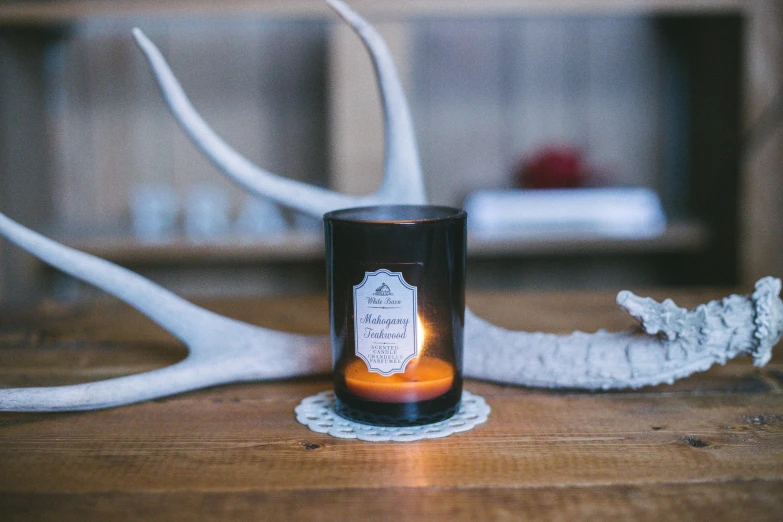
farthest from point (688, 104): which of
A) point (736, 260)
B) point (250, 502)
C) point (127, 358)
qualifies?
point (250, 502)

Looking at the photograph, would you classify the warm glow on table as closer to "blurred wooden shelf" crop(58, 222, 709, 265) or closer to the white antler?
the white antler

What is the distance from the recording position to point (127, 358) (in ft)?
2.42

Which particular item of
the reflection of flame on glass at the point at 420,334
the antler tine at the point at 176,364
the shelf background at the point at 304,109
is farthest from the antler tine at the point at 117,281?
the shelf background at the point at 304,109

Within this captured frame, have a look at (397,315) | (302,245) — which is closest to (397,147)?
(397,315)

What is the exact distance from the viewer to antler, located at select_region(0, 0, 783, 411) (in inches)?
22.0

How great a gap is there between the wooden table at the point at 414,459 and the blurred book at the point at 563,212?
98cm

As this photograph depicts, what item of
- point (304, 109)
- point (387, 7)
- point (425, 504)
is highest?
point (387, 7)

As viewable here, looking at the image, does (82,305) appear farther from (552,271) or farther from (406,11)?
(552,271)

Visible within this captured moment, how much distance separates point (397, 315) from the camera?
0.52 metres

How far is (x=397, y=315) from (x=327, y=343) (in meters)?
0.16

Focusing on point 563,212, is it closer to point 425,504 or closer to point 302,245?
point 302,245

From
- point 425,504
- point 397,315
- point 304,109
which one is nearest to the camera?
point 425,504

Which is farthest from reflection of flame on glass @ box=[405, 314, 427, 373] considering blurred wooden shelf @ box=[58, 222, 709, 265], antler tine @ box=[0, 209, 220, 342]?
blurred wooden shelf @ box=[58, 222, 709, 265]

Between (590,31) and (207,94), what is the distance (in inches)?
39.6
